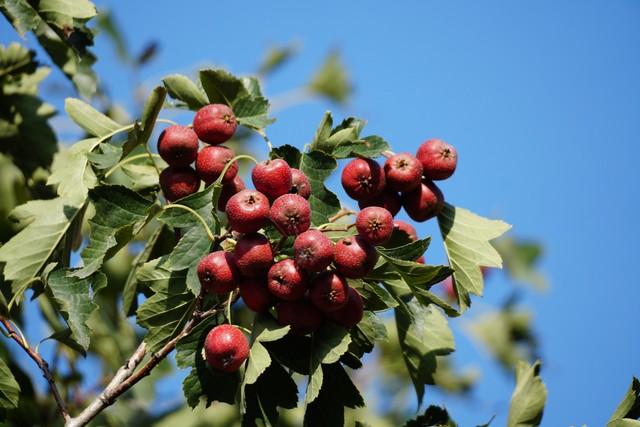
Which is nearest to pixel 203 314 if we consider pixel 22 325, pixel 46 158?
pixel 46 158

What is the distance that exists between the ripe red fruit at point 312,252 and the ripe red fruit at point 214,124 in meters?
0.71

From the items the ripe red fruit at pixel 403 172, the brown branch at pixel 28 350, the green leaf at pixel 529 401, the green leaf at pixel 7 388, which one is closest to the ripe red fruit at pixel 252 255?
the ripe red fruit at pixel 403 172

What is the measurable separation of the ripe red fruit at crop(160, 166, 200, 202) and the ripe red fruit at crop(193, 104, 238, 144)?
0.16 metres

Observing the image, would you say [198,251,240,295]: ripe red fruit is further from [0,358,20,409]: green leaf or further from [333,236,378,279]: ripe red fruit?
[0,358,20,409]: green leaf

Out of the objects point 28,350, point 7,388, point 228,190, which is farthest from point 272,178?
point 7,388

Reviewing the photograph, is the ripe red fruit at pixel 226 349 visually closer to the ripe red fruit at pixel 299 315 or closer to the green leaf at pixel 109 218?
the ripe red fruit at pixel 299 315

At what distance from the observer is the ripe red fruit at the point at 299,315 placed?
8.58ft

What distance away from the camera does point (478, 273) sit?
3070 millimetres

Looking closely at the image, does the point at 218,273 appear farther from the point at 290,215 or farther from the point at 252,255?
the point at 290,215

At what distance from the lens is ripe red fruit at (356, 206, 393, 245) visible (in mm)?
2621

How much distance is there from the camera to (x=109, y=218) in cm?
281

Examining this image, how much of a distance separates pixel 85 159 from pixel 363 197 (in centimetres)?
112

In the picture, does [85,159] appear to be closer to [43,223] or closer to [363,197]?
[43,223]

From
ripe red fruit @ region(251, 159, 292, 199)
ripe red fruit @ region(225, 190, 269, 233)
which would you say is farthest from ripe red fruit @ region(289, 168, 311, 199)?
ripe red fruit @ region(225, 190, 269, 233)
